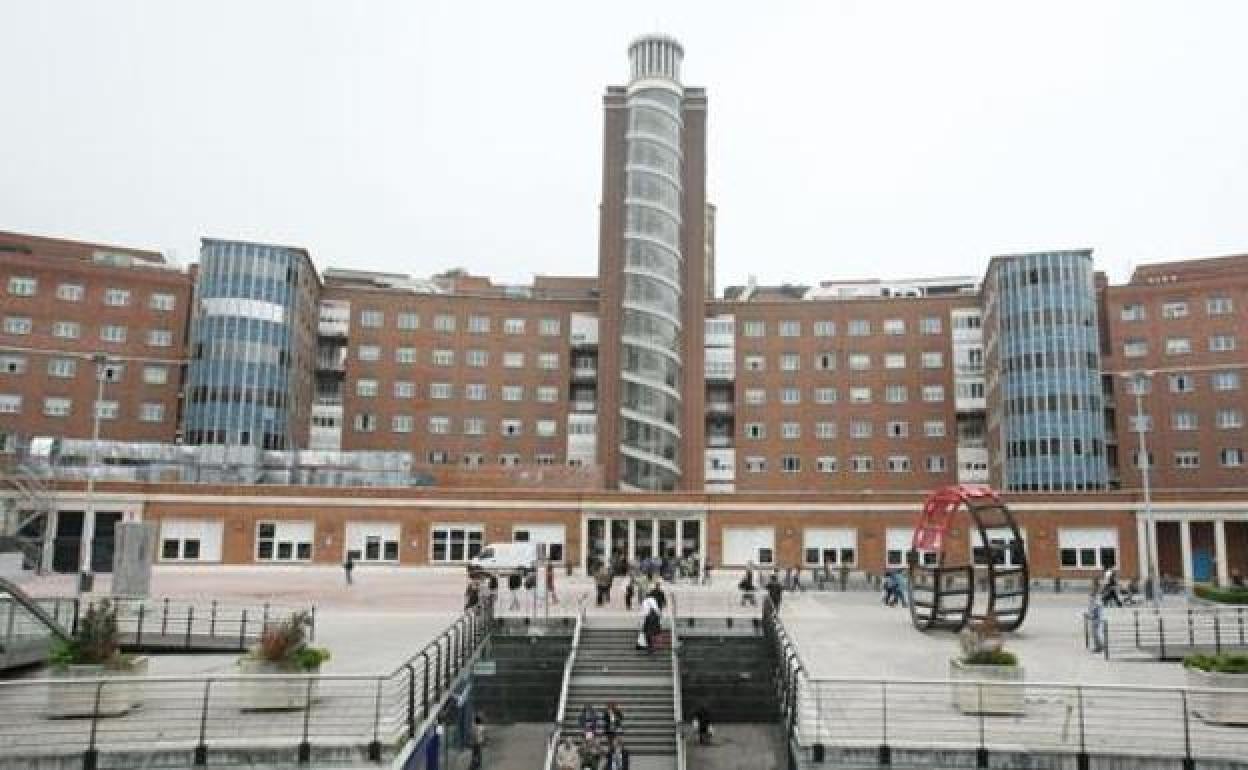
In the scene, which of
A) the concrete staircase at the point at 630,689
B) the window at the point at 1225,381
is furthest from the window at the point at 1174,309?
the concrete staircase at the point at 630,689

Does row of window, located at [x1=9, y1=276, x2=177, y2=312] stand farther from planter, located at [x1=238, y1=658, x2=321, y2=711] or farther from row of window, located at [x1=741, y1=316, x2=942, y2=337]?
planter, located at [x1=238, y1=658, x2=321, y2=711]

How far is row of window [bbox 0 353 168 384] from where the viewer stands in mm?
69188

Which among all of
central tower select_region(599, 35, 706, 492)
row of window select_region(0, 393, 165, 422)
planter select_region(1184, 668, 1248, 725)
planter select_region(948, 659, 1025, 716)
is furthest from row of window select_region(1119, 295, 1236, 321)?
row of window select_region(0, 393, 165, 422)

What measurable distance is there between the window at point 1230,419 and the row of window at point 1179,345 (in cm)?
430

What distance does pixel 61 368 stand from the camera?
70062 mm

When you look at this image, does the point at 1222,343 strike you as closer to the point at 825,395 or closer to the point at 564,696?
the point at 825,395

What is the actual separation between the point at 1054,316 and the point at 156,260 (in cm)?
7523

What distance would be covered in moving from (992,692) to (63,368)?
7181cm

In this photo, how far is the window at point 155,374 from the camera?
72.0 m

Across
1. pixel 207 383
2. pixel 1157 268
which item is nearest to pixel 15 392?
pixel 207 383

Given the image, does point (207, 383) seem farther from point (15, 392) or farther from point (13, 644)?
point (13, 644)

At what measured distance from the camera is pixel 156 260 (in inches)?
3479

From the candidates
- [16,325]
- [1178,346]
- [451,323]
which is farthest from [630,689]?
[16,325]

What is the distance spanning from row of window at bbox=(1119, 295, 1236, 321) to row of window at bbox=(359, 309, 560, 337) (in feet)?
142
